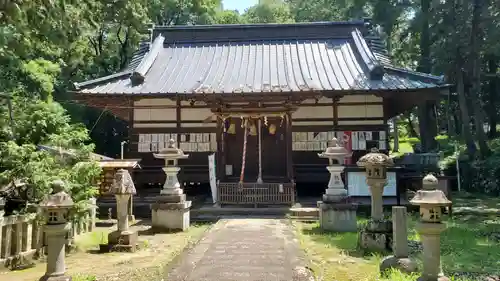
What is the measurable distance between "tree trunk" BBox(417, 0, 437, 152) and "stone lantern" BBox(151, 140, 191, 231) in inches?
617

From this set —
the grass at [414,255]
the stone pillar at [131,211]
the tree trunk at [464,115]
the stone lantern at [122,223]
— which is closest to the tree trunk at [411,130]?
the tree trunk at [464,115]

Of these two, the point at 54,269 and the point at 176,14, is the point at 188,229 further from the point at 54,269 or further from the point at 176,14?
the point at 176,14

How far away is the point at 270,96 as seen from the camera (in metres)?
14.9

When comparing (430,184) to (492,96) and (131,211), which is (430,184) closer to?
(131,211)

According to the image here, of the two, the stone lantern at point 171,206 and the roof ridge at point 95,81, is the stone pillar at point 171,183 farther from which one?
the roof ridge at point 95,81

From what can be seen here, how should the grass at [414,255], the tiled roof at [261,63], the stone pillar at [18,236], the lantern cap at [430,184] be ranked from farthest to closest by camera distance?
1. the tiled roof at [261,63]
2. the stone pillar at [18,236]
3. the grass at [414,255]
4. the lantern cap at [430,184]

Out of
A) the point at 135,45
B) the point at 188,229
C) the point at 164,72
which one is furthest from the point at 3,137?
the point at 135,45

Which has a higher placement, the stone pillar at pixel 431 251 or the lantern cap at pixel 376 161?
the lantern cap at pixel 376 161

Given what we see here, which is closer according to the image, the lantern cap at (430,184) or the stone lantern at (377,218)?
the lantern cap at (430,184)

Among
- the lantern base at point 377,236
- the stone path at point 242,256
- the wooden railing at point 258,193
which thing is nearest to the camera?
the stone path at point 242,256

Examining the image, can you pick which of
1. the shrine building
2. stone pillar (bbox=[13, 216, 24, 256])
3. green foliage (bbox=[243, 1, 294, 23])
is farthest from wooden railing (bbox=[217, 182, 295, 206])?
green foliage (bbox=[243, 1, 294, 23])

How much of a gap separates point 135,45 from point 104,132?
251 inches

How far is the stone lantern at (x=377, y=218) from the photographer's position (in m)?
8.23

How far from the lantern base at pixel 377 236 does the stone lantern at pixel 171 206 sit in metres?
5.01
